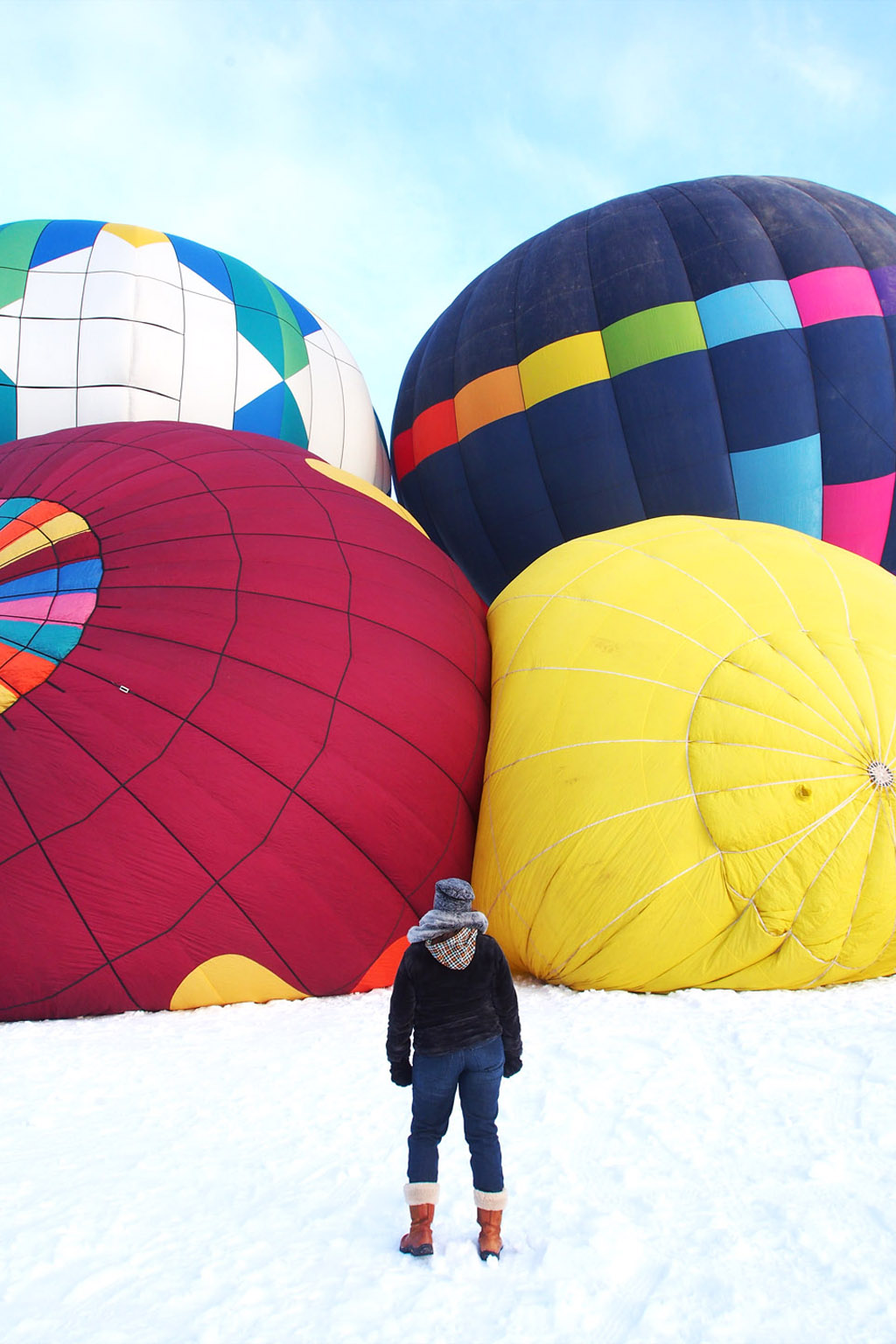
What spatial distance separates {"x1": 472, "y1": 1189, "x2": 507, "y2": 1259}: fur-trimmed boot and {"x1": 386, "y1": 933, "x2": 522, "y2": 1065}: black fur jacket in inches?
10.3

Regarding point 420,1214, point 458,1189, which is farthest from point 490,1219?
point 458,1189

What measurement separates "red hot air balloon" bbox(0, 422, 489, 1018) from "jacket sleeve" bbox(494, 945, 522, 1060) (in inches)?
60.1

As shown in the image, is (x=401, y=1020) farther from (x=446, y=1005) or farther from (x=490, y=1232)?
(x=490, y=1232)

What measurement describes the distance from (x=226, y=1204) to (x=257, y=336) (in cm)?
580

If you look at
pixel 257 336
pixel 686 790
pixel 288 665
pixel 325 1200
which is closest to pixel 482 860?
pixel 686 790

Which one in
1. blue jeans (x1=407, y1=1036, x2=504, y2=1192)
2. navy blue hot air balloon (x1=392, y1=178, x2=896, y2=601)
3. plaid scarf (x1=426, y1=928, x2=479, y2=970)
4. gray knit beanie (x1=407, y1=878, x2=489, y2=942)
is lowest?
blue jeans (x1=407, y1=1036, x2=504, y2=1192)

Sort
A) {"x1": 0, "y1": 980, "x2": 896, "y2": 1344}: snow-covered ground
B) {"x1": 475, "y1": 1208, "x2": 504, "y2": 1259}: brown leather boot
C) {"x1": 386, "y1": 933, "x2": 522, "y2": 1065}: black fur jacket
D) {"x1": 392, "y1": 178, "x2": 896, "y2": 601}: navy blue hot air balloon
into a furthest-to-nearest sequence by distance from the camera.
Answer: {"x1": 392, "y1": 178, "x2": 896, "y2": 601}: navy blue hot air balloon < {"x1": 386, "y1": 933, "x2": 522, "y2": 1065}: black fur jacket < {"x1": 475, "y1": 1208, "x2": 504, "y2": 1259}: brown leather boot < {"x1": 0, "y1": 980, "x2": 896, "y2": 1344}: snow-covered ground

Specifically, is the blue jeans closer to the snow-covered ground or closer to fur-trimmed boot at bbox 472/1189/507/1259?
fur-trimmed boot at bbox 472/1189/507/1259

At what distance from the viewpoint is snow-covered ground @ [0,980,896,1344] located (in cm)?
156

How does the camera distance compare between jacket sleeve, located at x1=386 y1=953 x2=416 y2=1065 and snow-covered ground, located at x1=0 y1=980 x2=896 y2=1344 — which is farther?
jacket sleeve, located at x1=386 y1=953 x2=416 y2=1065

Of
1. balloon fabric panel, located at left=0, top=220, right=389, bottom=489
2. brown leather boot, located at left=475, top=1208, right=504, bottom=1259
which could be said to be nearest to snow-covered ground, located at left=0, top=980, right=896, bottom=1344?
brown leather boot, located at left=475, top=1208, right=504, bottom=1259

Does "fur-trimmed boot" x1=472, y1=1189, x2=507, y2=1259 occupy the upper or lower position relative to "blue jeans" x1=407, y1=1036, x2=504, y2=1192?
lower

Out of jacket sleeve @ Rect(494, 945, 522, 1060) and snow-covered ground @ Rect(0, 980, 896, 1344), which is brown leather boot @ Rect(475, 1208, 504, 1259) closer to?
snow-covered ground @ Rect(0, 980, 896, 1344)

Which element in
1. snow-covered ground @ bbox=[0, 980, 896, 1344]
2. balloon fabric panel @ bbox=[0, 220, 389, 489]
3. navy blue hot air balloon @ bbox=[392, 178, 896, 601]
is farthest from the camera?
navy blue hot air balloon @ bbox=[392, 178, 896, 601]
